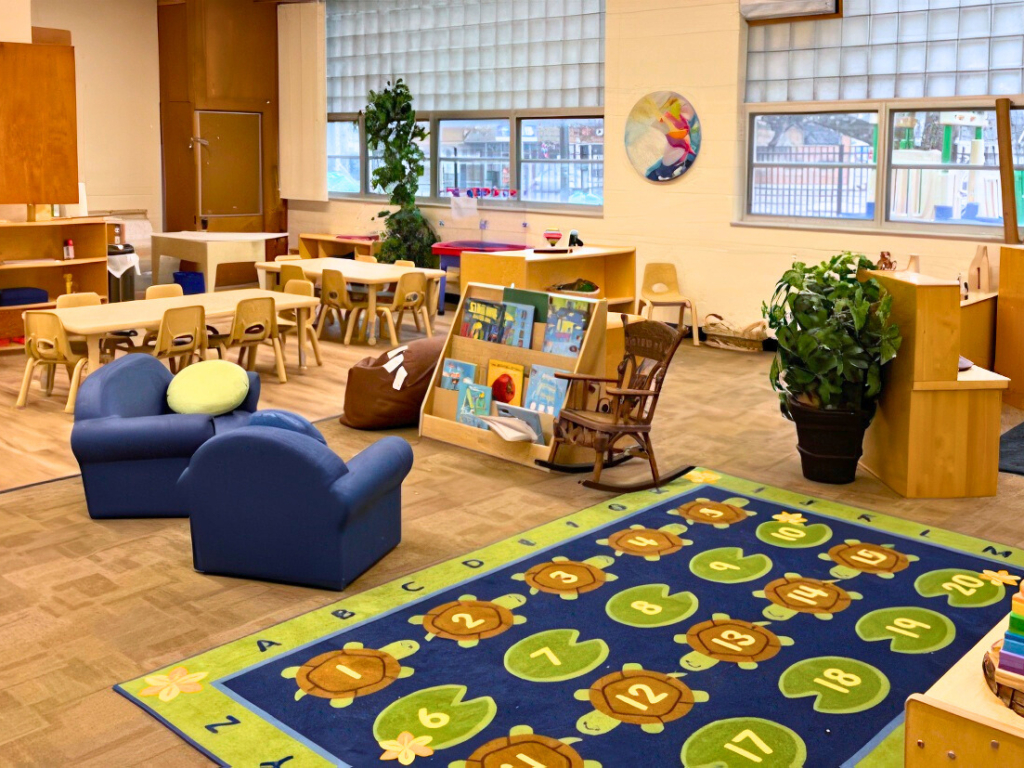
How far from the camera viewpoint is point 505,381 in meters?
6.86

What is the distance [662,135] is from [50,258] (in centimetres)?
620

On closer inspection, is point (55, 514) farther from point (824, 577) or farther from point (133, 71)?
point (133, 71)

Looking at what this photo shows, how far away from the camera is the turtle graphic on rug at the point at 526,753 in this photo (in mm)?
3441

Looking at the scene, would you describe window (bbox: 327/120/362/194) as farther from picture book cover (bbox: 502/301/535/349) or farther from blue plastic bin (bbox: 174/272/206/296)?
picture book cover (bbox: 502/301/535/349)

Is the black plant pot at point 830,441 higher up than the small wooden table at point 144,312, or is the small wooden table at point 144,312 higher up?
the small wooden table at point 144,312

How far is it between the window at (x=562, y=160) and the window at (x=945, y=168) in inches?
132

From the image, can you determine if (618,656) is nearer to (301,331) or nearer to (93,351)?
(93,351)

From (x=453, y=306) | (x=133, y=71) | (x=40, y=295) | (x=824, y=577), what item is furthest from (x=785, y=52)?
(x=133, y=71)

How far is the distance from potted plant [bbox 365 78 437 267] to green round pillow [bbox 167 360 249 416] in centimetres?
723

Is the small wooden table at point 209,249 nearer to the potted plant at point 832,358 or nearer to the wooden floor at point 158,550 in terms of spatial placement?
the wooden floor at point 158,550

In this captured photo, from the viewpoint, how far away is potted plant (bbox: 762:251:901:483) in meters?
6.06

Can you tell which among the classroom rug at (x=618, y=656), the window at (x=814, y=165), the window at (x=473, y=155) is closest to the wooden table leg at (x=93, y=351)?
the classroom rug at (x=618, y=656)

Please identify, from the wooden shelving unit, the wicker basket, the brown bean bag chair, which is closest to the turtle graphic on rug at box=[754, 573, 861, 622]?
the brown bean bag chair

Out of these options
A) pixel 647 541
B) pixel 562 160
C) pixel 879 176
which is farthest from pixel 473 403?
pixel 562 160
